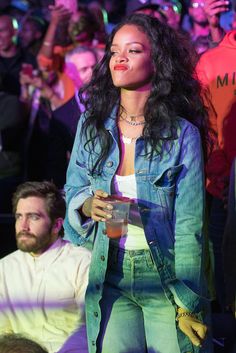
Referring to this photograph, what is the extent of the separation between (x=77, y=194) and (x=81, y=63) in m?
3.11

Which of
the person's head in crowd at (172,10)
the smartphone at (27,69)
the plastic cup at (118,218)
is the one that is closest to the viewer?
the plastic cup at (118,218)

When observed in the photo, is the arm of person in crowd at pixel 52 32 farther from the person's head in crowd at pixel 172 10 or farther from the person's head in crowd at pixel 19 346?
the person's head in crowd at pixel 19 346

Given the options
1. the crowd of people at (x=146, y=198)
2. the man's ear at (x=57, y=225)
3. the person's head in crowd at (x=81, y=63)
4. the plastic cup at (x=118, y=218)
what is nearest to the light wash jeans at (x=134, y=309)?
the crowd of people at (x=146, y=198)

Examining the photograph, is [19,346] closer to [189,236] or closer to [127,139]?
[189,236]

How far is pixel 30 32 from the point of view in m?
8.23

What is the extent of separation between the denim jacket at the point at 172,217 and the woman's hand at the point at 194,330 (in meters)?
0.06

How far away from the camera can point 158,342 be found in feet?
9.62

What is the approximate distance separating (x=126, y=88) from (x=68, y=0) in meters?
4.68

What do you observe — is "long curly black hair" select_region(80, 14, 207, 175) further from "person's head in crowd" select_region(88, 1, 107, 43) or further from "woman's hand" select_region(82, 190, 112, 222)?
"person's head in crowd" select_region(88, 1, 107, 43)

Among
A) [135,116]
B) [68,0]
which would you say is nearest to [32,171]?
[68,0]

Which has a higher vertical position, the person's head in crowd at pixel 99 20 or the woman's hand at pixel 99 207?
the person's head in crowd at pixel 99 20

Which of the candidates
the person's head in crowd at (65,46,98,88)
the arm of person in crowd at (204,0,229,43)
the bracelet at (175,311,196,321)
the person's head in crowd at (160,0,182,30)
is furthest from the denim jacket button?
the person's head in crowd at (160,0,182,30)

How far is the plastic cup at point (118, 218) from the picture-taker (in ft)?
9.01

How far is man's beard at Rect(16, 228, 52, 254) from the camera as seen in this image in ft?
14.4
